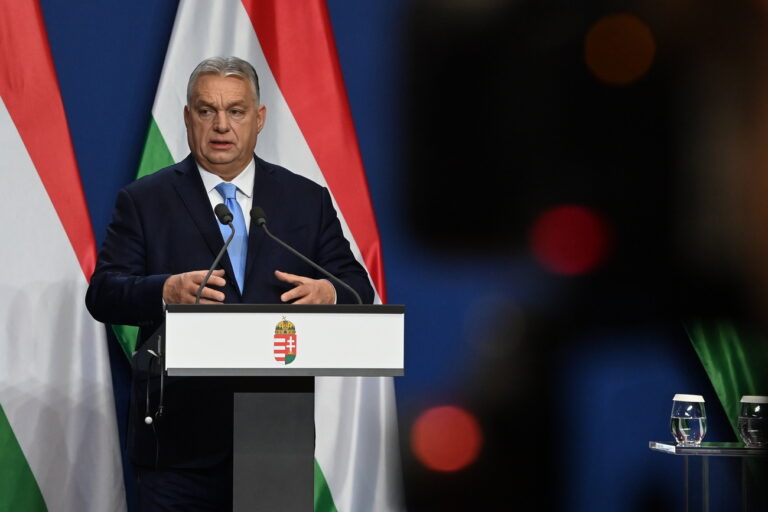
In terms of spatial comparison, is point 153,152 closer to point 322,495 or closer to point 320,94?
point 320,94

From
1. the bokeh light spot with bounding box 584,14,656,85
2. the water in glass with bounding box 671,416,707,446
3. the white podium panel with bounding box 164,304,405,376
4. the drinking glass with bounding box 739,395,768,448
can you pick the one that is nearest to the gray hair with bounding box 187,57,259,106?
the white podium panel with bounding box 164,304,405,376

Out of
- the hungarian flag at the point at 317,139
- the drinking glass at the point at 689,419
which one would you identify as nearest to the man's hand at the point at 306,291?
the hungarian flag at the point at 317,139

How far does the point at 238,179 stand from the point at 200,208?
0.66ft

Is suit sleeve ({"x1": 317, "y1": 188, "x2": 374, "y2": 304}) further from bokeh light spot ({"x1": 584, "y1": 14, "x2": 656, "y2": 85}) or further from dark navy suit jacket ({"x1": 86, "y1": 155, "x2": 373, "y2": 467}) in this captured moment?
bokeh light spot ({"x1": 584, "y1": 14, "x2": 656, "y2": 85})

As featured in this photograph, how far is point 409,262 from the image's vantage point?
14.0 feet

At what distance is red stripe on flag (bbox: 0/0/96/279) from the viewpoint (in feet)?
12.5

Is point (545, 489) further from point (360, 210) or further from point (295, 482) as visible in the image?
point (295, 482)

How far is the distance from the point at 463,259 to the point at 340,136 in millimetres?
711

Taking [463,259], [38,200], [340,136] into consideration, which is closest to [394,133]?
[340,136]

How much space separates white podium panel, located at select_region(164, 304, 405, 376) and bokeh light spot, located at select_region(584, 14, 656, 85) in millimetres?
2345

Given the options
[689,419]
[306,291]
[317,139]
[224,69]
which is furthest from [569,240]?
[306,291]

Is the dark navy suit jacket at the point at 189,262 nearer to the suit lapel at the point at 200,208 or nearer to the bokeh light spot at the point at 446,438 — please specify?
the suit lapel at the point at 200,208

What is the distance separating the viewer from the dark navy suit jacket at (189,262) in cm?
281

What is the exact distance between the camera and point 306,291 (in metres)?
2.60
